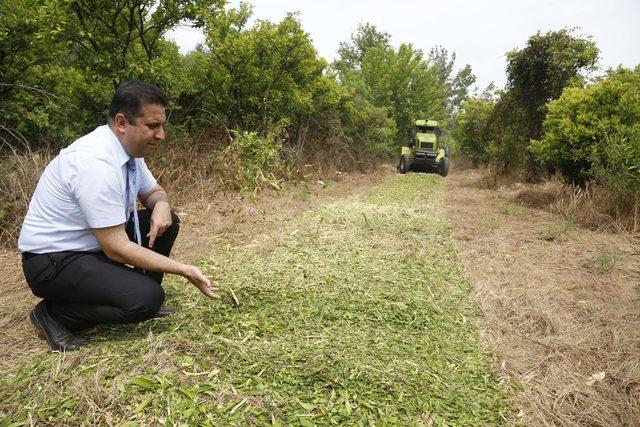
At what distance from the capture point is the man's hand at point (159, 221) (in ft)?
6.93

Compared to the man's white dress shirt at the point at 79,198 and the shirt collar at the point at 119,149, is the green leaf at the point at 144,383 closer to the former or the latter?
the man's white dress shirt at the point at 79,198

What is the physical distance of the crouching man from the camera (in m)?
1.69

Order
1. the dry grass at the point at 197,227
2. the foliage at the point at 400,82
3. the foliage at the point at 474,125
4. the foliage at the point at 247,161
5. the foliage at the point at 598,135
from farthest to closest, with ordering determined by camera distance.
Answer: the foliage at the point at 400,82 → the foliage at the point at 474,125 → the foliage at the point at 247,161 → the foliage at the point at 598,135 → the dry grass at the point at 197,227

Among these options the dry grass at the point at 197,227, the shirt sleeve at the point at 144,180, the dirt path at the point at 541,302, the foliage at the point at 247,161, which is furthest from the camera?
the foliage at the point at 247,161

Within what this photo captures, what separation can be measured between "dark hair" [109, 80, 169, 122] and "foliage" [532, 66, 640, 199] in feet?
17.3

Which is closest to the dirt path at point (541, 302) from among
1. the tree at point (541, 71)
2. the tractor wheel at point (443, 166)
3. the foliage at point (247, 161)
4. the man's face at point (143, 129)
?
the foliage at point (247, 161)

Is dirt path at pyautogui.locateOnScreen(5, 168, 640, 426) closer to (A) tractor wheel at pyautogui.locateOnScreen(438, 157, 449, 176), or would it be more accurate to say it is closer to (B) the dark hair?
(B) the dark hair

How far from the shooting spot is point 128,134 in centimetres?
184

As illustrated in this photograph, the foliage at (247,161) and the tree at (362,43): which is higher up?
the tree at (362,43)

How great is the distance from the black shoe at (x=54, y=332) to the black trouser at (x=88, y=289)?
29 mm

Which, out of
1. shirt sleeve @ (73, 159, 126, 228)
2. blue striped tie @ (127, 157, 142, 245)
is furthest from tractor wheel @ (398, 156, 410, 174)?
shirt sleeve @ (73, 159, 126, 228)

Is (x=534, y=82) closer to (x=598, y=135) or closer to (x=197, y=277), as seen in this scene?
(x=598, y=135)

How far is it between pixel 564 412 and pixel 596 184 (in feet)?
16.2

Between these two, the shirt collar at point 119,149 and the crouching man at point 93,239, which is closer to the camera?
the crouching man at point 93,239
